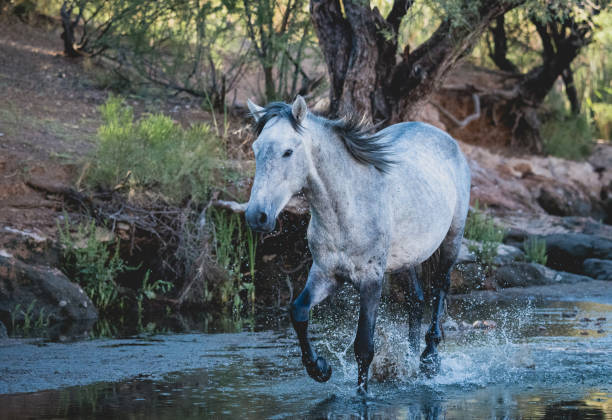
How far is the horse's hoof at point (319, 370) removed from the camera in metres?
4.90

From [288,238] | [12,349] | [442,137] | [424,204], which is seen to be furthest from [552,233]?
[12,349]

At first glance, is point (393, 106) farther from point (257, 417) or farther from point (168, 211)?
point (257, 417)

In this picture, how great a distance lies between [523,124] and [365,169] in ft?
42.9

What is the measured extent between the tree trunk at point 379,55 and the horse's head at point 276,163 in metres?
4.61

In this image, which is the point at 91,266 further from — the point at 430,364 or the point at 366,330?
the point at 366,330

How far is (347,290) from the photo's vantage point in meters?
8.99

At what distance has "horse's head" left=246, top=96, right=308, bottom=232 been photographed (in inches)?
168

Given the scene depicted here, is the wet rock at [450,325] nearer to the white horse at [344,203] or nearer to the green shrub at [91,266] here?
the white horse at [344,203]

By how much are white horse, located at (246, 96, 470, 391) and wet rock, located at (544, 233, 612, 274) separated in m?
6.31

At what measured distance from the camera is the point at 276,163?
4.44 meters

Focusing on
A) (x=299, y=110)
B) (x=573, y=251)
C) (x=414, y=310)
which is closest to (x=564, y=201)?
(x=573, y=251)

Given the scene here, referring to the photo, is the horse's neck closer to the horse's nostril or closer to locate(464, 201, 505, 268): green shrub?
the horse's nostril

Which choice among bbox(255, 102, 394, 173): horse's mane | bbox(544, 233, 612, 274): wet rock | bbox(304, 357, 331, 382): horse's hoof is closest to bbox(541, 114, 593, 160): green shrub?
bbox(544, 233, 612, 274): wet rock

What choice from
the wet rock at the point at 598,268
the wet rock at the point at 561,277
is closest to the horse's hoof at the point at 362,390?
the wet rock at the point at 561,277
